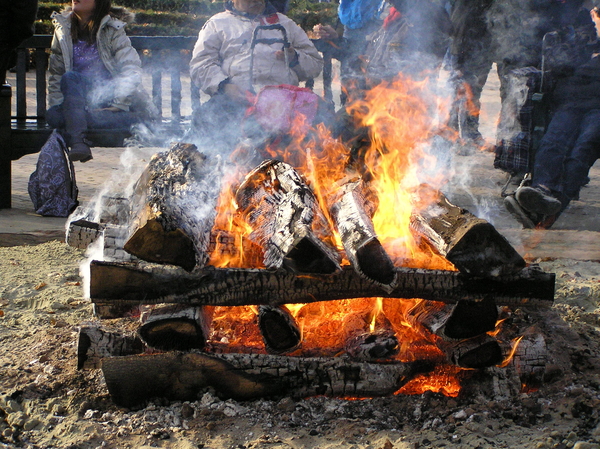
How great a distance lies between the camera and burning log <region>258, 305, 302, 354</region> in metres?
2.70

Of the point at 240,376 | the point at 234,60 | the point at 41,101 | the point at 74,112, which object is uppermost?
the point at 234,60

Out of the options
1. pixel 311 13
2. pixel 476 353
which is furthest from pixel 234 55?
pixel 311 13

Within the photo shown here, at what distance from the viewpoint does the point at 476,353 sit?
2.70m

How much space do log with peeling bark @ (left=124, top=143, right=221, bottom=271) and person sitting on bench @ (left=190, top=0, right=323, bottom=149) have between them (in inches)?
68.1

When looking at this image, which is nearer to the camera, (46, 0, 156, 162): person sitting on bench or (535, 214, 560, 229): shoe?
(535, 214, 560, 229): shoe

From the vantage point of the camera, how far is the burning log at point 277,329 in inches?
106

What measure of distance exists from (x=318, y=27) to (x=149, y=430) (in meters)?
6.35

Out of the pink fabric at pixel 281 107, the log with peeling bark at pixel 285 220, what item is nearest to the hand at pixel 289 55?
the pink fabric at pixel 281 107

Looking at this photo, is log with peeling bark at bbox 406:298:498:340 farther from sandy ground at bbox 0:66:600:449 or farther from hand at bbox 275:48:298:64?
hand at bbox 275:48:298:64

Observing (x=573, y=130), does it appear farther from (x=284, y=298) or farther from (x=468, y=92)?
(x=284, y=298)

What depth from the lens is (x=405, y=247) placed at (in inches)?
126

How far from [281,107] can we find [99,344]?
2.80 metres

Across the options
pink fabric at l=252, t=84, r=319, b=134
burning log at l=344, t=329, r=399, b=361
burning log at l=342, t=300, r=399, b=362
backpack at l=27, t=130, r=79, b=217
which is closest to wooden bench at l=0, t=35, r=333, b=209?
backpack at l=27, t=130, r=79, b=217

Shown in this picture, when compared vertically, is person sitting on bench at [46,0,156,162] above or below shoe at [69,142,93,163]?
above
